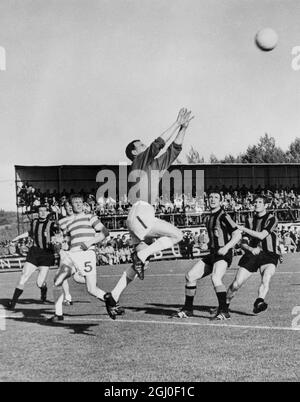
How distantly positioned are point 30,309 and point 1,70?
11.8 ft

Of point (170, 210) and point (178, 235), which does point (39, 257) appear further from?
point (170, 210)

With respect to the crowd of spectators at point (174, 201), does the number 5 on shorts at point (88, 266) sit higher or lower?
lower

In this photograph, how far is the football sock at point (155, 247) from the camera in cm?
642

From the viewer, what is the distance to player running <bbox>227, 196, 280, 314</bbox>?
812cm

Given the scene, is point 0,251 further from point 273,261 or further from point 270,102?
point 273,261

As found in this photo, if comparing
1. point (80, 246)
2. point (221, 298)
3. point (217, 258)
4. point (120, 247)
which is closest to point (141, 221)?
point (80, 246)

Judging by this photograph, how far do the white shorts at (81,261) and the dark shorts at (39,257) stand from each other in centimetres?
235

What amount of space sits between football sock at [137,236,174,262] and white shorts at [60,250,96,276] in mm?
869

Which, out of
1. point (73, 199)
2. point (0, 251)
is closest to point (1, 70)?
point (73, 199)

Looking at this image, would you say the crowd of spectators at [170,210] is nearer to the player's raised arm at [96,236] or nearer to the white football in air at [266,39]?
the white football in air at [266,39]

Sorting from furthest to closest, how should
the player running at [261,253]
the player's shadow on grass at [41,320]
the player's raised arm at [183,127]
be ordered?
the player running at [261,253] < the player's shadow on grass at [41,320] < the player's raised arm at [183,127]

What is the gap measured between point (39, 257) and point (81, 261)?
8.85 feet

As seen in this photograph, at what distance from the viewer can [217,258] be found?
7.89 metres

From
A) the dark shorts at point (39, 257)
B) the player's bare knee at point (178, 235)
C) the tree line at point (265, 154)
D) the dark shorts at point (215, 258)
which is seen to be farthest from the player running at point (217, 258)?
the tree line at point (265, 154)
